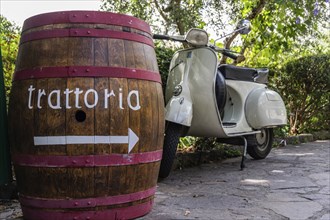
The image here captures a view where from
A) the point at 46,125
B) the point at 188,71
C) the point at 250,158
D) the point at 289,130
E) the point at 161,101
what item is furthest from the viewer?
the point at 289,130

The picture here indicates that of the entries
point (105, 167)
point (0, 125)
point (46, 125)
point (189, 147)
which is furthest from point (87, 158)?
point (189, 147)

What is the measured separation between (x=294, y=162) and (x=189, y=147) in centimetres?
125

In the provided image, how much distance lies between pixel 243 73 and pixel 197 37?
1.07 m

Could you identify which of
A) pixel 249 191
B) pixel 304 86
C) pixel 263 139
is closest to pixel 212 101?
pixel 249 191

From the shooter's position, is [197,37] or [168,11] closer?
[197,37]

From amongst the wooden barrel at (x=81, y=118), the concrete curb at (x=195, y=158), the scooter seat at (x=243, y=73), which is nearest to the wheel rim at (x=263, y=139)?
the concrete curb at (x=195, y=158)

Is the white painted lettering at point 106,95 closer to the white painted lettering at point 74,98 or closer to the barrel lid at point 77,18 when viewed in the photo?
the white painted lettering at point 74,98

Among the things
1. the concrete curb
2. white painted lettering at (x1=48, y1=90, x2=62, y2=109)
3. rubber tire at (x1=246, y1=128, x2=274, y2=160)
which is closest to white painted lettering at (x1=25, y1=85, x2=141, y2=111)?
white painted lettering at (x1=48, y1=90, x2=62, y2=109)

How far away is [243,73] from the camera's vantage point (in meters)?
4.26

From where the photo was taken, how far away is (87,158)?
180cm

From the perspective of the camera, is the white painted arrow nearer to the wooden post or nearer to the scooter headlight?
the wooden post

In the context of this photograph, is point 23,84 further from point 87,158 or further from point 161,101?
point 161,101

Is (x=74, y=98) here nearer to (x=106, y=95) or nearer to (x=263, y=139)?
(x=106, y=95)

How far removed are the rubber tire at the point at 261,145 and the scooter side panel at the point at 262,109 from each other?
293 mm
